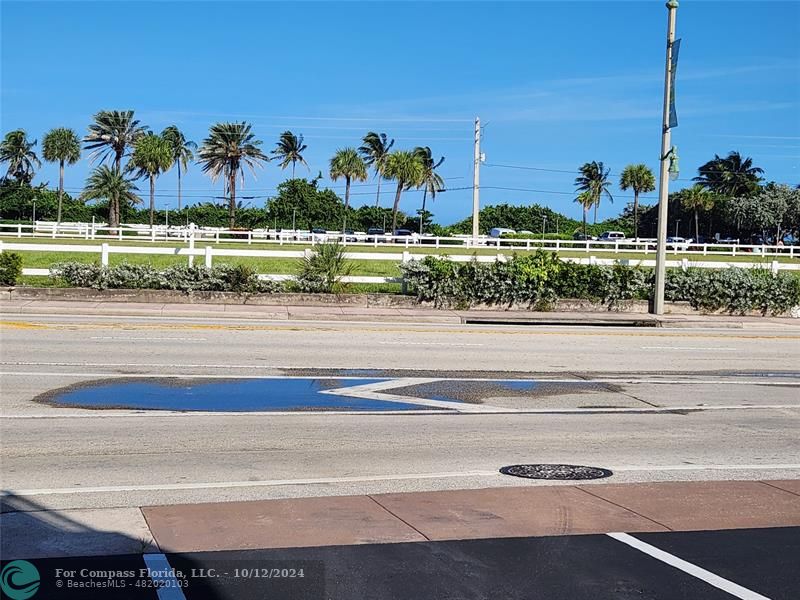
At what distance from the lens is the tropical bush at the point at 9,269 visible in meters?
27.0

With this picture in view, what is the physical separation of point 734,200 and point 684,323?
2945 inches

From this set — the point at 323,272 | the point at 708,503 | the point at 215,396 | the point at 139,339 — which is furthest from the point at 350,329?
the point at 708,503

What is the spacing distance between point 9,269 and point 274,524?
2252 centimetres

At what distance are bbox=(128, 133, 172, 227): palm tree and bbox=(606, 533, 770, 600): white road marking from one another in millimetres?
82758

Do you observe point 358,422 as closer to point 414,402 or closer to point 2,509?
point 414,402

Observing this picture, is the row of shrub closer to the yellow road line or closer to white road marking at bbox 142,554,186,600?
the yellow road line

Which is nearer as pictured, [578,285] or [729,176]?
[578,285]

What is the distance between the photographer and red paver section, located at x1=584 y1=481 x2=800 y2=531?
24.1 ft

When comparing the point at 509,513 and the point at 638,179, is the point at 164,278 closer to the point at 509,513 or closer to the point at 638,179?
the point at 509,513

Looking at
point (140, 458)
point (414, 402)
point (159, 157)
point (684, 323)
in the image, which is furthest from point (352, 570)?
point (159, 157)

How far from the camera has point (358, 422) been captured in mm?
11297

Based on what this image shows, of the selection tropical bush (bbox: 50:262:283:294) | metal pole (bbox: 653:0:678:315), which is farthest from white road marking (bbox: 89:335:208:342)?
metal pole (bbox: 653:0:678:315)

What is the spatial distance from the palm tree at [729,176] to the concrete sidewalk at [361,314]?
271 ft

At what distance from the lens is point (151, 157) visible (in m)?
87.4
